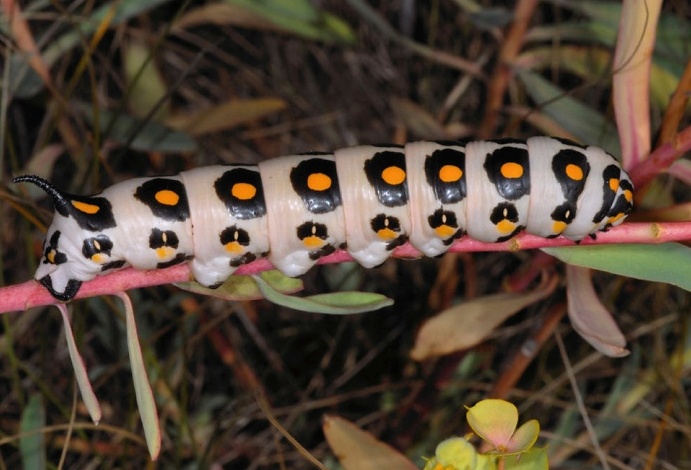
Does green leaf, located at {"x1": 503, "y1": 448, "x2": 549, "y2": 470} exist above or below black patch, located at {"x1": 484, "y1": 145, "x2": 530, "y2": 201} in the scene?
below

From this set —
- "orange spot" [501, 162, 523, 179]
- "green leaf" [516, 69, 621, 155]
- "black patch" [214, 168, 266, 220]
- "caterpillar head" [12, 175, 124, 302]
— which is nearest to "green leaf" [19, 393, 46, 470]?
"caterpillar head" [12, 175, 124, 302]

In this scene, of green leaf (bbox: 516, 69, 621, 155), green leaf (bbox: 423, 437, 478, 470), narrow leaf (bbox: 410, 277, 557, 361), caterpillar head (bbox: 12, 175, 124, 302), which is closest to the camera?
green leaf (bbox: 423, 437, 478, 470)

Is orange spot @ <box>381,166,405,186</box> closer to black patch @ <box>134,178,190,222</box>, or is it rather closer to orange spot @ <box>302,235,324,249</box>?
orange spot @ <box>302,235,324,249</box>

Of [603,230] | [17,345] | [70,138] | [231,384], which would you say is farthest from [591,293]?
[17,345]

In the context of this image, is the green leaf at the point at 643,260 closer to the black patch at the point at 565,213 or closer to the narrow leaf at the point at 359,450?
the black patch at the point at 565,213

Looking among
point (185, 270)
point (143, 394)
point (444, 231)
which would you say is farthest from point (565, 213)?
point (143, 394)

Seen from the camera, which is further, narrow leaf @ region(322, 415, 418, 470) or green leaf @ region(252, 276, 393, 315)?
narrow leaf @ region(322, 415, 418, 470)

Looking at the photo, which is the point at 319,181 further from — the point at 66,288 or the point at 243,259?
the point at 66,288

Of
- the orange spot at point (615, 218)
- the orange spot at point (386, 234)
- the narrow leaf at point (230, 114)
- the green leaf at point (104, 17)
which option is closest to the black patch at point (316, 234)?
the orange spot at point (386, 234)
